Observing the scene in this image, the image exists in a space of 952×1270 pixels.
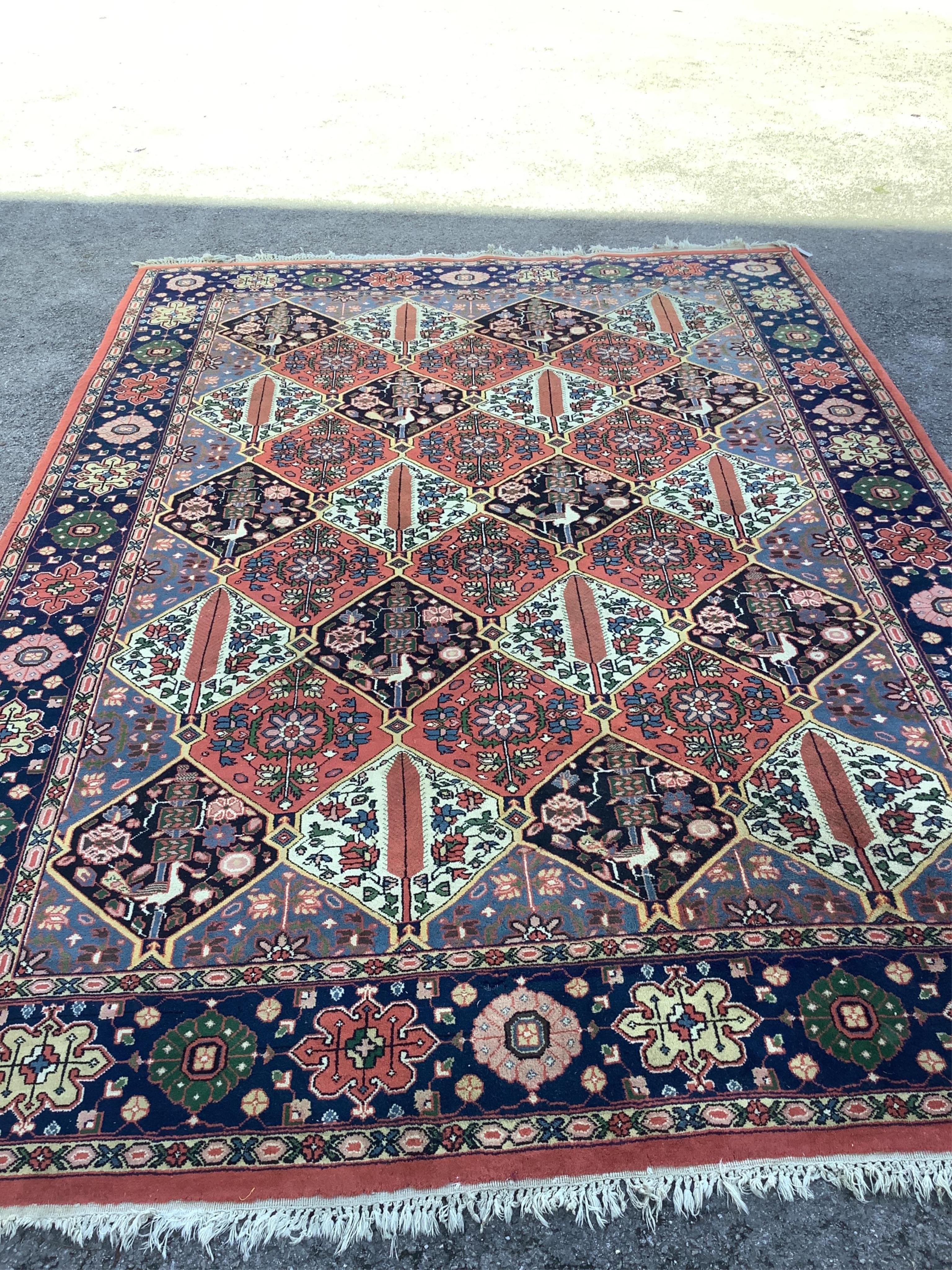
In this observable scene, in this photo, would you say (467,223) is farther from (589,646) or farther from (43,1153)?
(43,1153)

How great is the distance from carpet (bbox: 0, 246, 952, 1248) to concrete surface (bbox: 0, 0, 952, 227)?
1.53 meters

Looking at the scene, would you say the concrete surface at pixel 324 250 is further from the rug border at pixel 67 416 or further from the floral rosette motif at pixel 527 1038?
the floral rosette motif at pixel 527 1038

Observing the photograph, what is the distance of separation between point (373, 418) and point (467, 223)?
5.30ft

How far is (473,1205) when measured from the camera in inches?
63.0

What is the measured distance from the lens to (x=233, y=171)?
495 centimetres

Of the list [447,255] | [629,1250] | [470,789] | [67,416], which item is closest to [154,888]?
[470,789]

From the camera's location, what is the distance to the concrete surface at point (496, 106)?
4.79 metres

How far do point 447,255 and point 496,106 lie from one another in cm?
200

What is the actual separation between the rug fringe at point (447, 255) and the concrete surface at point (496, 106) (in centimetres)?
37

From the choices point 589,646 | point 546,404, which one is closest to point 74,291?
point 546,404

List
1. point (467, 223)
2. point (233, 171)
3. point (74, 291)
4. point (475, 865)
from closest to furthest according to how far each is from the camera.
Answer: point (475, 865) < point (74, 291) < point (467, 223) < point (233, 171)

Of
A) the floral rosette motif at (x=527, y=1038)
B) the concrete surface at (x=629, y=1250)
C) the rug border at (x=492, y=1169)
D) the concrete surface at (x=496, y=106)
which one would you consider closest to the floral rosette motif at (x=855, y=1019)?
the rug border at (x=492, y=1169)

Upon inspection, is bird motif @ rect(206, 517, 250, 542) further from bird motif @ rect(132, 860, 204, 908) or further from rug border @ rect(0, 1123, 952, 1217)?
rug border @ rect(0, 1123, 952, 1217)

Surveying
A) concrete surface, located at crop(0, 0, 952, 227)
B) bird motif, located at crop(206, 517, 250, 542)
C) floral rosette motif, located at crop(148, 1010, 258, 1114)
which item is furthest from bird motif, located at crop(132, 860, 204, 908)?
concrete surface, located at crop(0, 0, 952, 227)
